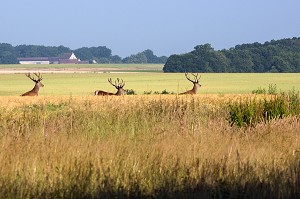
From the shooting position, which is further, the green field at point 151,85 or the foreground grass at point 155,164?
the green field at point 151,85

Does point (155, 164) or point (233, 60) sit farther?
point (233, 60)

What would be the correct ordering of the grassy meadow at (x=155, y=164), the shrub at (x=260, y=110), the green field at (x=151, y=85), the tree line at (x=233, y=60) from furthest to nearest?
the tree line at (x=233, y=60) → the green field at (x=151, y=85) → the shrub at (x=260, y=110) → the grassy meadow at (x=155, y=164)

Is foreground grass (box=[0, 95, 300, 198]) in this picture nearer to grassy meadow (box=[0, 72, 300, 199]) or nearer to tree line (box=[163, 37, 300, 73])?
grassy meadow (box=[0, 72, 300, 199])

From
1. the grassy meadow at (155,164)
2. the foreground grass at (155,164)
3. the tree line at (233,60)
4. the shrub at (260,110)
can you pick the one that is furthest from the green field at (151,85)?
the tree line at (233,60)

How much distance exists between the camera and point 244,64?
112 metres

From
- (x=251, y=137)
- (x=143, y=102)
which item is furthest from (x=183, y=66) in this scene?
(x=251, y=137)

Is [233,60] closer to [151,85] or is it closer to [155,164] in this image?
[151,85]

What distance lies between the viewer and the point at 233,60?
371 ft

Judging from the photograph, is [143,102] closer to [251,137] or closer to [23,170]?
[251,137]

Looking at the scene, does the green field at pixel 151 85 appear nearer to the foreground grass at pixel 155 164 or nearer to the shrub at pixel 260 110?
the shrub at pixel 260 110

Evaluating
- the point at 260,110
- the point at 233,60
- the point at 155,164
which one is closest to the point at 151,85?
the point at 260,110

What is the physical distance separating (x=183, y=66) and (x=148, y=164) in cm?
10022

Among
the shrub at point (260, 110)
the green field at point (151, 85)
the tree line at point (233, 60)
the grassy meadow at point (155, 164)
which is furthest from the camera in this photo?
the tree line at point (233, 60)

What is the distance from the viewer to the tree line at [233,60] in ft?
356
